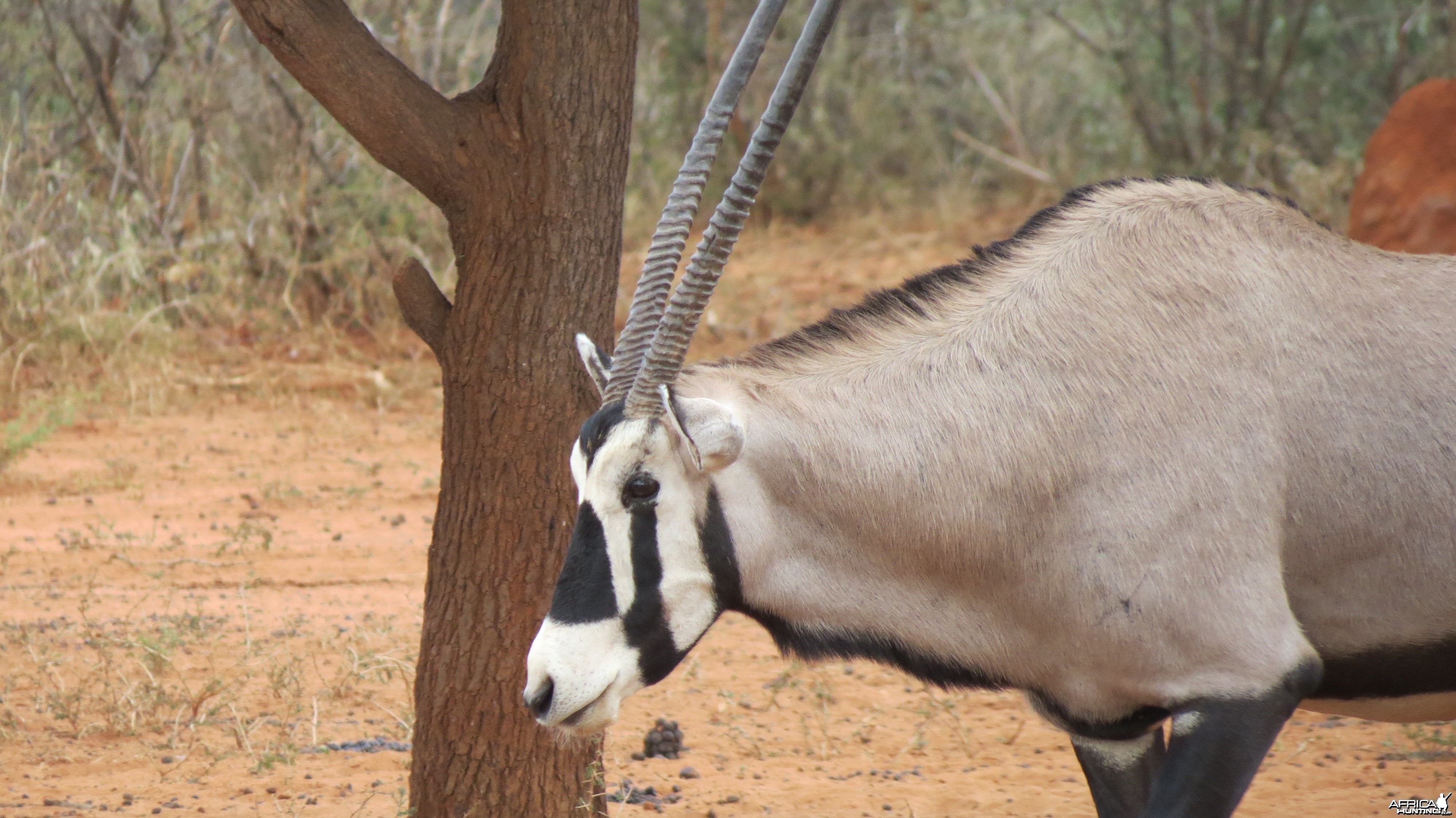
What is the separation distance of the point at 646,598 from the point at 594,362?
0.56 metres

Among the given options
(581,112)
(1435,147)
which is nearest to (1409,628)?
(581,112)

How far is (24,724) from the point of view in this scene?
458cm

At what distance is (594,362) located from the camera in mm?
3039

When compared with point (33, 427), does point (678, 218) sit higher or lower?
higher

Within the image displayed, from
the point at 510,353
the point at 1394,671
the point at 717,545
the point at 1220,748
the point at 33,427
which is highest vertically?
the point at 510,353

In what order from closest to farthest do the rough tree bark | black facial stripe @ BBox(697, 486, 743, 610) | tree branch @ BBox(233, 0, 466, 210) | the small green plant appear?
black facial stripe @ BBox(697, 486, 743, 610) → tree branch @ BBox(233, 0, 466, 210) → the rough tree bark → the small green plant

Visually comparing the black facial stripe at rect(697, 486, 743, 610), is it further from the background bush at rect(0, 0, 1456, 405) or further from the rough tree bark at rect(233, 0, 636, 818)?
the background bush at rect(0, 0, 1456, 405)

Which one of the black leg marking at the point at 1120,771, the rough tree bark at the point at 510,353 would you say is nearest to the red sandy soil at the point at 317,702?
the rough tree bark at the point at 510,353

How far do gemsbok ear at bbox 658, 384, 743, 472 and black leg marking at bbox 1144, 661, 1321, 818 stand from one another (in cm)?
103

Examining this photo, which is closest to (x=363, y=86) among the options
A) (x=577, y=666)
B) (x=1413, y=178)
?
(x=577, y=666)

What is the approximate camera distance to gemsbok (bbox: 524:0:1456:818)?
2.75 m

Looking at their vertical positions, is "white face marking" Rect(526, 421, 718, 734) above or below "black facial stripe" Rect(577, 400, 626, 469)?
below

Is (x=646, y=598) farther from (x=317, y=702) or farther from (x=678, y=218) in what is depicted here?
(x=317, y=702)

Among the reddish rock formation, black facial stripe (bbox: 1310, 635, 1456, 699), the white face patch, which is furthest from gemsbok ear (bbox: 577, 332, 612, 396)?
the reddish rock formation
